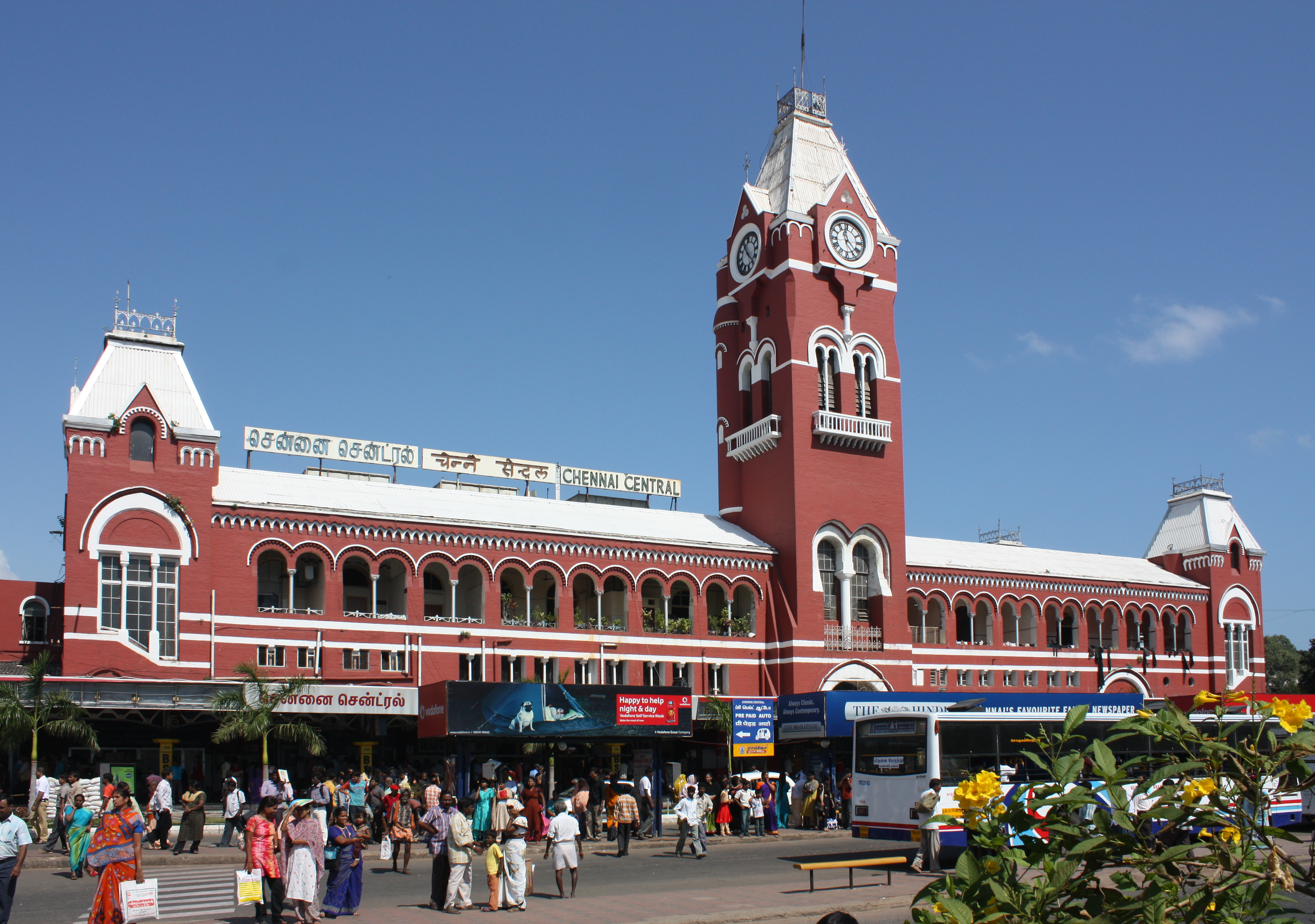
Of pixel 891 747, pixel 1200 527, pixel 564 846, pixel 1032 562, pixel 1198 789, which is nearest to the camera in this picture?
pixel 1198 789

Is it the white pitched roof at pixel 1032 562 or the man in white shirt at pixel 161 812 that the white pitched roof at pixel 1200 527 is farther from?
the man in white shirt at pixel 161 812

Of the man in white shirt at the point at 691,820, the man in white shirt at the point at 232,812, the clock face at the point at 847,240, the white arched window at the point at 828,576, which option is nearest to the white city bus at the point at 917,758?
the man in white shirt at the point at 691,820

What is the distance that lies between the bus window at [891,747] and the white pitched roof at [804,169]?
2677cm

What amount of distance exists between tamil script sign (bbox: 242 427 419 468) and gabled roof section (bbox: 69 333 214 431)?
8.47 meters

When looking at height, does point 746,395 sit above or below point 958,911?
above

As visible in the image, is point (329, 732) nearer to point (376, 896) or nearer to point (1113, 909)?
point (376, 896)

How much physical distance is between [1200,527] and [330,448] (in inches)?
1659

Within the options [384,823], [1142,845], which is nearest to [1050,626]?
[384,823]

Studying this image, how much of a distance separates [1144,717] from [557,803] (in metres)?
17.2

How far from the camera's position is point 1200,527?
199 ft

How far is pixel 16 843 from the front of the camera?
14742mm

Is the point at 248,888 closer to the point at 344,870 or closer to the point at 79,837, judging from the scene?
the point at 344,870

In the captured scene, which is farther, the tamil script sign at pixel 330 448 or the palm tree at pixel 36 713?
the tamil script sign at pixel 330 448

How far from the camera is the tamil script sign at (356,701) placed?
34094mm
